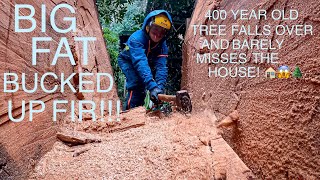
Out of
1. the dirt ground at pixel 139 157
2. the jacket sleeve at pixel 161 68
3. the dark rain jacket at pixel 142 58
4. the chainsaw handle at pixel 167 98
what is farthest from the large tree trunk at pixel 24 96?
the jacket sleeve at pixel 161 68

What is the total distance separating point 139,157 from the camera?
100 centimetres

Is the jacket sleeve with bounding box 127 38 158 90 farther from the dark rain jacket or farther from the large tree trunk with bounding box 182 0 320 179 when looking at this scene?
the large tree trunk with bounding box 182 0 320 179

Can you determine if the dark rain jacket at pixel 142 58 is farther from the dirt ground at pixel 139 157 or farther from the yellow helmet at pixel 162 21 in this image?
the dirt ground at pixel 139 157

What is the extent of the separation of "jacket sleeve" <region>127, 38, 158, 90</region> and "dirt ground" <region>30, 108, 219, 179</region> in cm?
99

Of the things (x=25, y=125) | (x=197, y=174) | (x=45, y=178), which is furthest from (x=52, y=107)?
(x=197, y=174)

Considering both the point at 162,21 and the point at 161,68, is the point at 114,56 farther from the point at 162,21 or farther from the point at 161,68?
the point at 162,21

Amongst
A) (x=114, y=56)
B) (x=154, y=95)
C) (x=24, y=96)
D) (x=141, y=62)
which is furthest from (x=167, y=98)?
(x=114, y=56)

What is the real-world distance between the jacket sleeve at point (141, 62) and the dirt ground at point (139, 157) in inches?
39.1

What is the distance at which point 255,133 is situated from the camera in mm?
1006

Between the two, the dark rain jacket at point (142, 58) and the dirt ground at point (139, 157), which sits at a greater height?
the dark rain jacket at point (142, 58)

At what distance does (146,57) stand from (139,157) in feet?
5.18

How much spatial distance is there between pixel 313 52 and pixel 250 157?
1.54ft

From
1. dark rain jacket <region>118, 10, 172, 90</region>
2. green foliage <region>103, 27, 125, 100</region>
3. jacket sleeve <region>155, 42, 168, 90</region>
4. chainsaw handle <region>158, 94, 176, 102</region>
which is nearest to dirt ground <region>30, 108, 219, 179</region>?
chainsaw handle <region>158, 94, 176, 102</region>

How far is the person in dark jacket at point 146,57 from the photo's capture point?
7.69 ft
